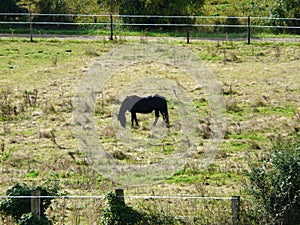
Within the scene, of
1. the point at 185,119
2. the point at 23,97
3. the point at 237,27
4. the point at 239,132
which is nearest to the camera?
the point at 239,132

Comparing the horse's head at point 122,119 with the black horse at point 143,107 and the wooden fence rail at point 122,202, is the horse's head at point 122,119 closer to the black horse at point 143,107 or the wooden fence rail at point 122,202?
the black horse at point 143,107

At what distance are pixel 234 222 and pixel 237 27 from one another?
21741mm

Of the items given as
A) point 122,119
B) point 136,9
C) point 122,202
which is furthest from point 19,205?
point 136,9

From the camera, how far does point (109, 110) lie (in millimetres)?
21469

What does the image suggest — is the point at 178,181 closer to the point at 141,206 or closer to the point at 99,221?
the point at 141,206

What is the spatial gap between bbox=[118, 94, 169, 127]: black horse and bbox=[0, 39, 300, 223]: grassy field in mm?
426

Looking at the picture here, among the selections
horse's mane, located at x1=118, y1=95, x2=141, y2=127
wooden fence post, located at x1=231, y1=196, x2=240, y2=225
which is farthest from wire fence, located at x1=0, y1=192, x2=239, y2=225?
horse's mane, located at x1=118, y1=95, x2=141, y2=127

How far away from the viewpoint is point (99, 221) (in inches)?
502

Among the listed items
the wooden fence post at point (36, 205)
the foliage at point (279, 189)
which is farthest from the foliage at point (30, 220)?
the foliage at point (279, 189)

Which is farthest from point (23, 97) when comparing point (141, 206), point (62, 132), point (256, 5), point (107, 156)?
point (256, 5)

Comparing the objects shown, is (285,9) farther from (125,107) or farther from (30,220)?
(30,220)

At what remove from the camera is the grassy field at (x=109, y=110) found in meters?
15.8

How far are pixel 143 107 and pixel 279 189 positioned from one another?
7.47 m

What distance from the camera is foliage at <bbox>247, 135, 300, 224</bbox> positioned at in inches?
493
